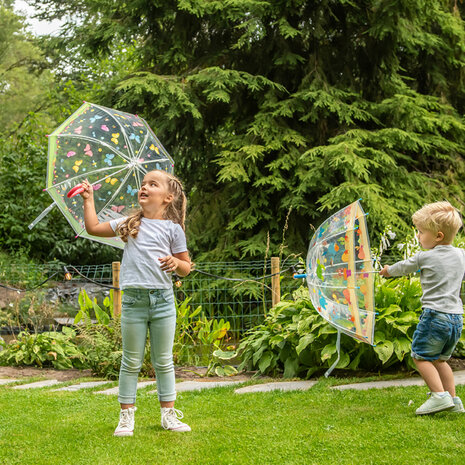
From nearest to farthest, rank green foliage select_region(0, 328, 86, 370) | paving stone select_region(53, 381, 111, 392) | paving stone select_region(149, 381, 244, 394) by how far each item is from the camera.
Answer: paving stone select_region(149, 381, 244, 394), paving stone select_region(53, 381, 111, 392), green foliage select_region(0, 328, 86, 370)

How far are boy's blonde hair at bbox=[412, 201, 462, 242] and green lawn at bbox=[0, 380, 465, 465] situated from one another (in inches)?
41.8

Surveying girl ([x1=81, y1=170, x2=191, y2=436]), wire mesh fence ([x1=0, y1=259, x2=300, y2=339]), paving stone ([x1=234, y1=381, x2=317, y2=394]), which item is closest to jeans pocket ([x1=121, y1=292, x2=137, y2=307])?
girl ([x1=81, y1=170, x2=191, y2=436])

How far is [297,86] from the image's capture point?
31.4 feet

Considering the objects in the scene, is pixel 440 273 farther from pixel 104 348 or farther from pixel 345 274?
pixel 104 348

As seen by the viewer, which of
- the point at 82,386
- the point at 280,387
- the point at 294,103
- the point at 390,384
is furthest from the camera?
the point at 294,103

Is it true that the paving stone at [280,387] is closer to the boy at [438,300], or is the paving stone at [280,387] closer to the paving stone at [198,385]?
the paving stone at [198,385]

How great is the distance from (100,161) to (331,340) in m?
2.32

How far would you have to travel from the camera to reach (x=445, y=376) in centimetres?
363

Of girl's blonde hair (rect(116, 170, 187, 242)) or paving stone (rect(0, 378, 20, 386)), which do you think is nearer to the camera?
girl's blonde hair (rect(116, 170, 187, 242))

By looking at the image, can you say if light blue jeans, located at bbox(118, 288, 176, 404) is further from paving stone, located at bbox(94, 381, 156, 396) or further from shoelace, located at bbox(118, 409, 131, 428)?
paving stone, located at bbox(94, 381, 156, 396)

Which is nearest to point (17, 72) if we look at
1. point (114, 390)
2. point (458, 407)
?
point (114, 390)

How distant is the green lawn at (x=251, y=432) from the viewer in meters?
2.97

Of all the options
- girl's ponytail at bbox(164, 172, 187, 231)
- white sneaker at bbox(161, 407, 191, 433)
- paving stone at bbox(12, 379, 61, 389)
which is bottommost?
paving stone at bbox(12, 379, 61, 389)

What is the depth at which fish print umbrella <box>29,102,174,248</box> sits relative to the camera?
398 cm
